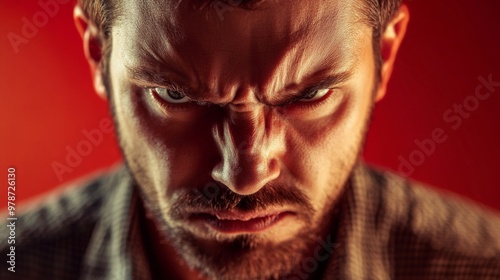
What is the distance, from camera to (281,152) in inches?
32.8

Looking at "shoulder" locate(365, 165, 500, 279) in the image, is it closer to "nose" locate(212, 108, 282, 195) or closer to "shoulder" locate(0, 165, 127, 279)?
"nose" locate(212, 108, 282, 195)

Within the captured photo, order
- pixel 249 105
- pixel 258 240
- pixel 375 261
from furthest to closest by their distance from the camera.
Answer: pixel 375 261 < pixel 258 240 < pixel 249 105

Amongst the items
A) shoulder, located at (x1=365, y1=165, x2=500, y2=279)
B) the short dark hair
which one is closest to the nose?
the short dark hair

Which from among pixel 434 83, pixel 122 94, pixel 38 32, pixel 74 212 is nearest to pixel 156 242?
pixel 74 212

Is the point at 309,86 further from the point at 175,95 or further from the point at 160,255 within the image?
the point at 160,255

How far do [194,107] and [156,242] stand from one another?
316 mm

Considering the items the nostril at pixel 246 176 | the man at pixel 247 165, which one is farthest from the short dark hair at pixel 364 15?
the nostril at pixel 246 176

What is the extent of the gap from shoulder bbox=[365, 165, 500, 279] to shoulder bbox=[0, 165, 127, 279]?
47cm

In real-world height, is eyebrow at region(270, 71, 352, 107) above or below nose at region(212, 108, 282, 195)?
above

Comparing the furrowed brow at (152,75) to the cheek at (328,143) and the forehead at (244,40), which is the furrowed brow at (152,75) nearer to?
the forehead at (244,40)

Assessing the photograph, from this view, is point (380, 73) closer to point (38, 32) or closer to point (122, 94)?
point (122, 94)

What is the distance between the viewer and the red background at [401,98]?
1121 millimetres

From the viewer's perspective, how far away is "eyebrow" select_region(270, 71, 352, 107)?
0.77m

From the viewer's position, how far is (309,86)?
77 centimetres
